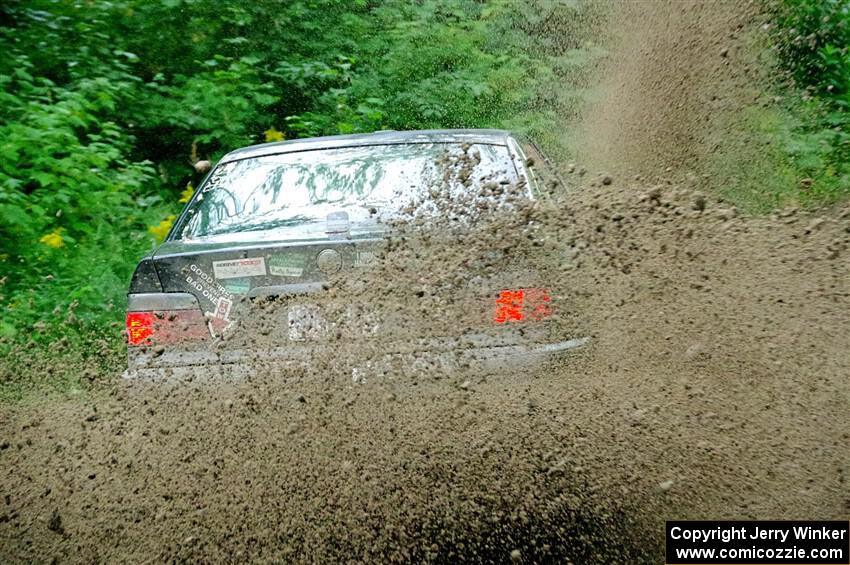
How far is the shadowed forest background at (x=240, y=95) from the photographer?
657cm

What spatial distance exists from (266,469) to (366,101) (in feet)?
21.8

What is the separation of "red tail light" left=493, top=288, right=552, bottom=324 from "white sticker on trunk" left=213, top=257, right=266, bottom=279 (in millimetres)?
1052

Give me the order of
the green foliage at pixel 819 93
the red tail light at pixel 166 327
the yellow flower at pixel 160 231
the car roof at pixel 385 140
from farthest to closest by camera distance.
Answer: the green foliage at pixel 819 93, the yellow flower at pixel 160 231, the car roof at pixel 385 140, the red tail light at pixel 166 327

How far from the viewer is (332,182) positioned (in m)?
4.30

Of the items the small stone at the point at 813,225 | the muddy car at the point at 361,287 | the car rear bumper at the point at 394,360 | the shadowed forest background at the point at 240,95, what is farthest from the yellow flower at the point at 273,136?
Answer: the small stone at the point at 813,225

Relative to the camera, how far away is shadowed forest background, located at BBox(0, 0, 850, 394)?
21.6ft

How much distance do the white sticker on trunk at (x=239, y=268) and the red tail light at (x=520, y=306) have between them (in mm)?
1052

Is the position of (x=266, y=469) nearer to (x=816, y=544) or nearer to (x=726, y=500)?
(x=726, y=500)

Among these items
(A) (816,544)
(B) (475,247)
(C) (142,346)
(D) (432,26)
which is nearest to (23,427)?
(C) (142,346)

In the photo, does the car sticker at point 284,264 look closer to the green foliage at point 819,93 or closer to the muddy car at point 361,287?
the muddy car at point 361,287

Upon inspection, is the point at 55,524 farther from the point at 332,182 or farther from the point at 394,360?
the point at 332,182

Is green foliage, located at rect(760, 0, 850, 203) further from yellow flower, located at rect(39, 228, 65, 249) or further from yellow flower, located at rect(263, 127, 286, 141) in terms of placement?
yellow flower, located at rect(39, 228, 65, 249)

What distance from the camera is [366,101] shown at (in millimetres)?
9344

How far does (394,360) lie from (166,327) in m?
1.13
